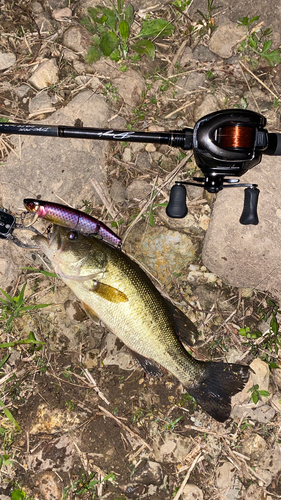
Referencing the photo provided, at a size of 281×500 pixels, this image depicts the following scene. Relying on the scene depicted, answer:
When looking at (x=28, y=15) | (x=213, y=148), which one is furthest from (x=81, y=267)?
(x=28, y=15)

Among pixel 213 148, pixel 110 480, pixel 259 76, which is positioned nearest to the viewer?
pixel 213 148

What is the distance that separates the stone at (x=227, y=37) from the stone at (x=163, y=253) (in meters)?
2.24

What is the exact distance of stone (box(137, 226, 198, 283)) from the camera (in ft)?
13.6

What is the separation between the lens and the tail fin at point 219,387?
12.1 feet

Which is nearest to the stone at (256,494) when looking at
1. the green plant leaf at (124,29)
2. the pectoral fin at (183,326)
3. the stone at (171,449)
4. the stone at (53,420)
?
the stone at (171,449)

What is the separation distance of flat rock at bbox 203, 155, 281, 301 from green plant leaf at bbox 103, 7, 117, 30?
2.32 meters

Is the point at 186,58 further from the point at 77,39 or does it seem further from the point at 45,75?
the point at 45,75

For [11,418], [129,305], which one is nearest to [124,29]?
[129,305]

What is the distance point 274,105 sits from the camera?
414 cm

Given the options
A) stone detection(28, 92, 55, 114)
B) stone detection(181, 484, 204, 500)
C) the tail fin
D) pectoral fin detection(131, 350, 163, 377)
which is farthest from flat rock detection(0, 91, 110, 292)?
stone detection(181, 484, 204, 500)

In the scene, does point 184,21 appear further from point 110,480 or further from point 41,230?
point 110,480

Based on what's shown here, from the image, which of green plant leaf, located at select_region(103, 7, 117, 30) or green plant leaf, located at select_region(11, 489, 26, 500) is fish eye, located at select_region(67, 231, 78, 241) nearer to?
green plant leaf, located at select_region(103, 7, 117, 30)

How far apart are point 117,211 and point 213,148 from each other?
145 centimetres

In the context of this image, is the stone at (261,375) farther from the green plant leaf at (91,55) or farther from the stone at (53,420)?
the green plant leaf at (91,55)
